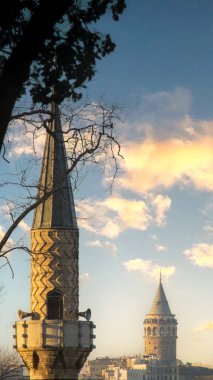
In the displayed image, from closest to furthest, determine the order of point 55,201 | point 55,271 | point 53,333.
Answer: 1. point 53,333
2. point 55,271
3. point 55,201

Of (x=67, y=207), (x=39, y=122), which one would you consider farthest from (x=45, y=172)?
(x=39, y=122)

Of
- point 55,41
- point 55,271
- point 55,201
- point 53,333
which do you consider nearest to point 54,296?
point 55,271

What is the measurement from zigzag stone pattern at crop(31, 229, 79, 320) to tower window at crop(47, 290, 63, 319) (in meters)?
0.09

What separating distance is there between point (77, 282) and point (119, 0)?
10.9m

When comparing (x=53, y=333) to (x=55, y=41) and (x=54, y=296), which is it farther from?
(x=55, y=41)

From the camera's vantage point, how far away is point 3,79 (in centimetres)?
994

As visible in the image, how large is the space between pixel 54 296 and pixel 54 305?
23 cm

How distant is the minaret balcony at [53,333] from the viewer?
21141 millimetres

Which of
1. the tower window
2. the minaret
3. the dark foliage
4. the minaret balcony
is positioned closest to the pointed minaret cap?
the minaret

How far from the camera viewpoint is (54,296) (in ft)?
71.0

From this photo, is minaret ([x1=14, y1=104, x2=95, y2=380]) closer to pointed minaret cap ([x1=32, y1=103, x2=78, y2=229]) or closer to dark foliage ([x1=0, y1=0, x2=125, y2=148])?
pointed minaret cap ([x1=32, y1=103, x2=78, y2=229])

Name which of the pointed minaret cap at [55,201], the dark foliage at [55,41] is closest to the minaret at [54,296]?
the pointed minaret cap at [55,201]

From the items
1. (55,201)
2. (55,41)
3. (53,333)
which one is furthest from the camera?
(55,201)

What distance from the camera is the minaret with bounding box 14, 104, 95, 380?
69.5 feet
